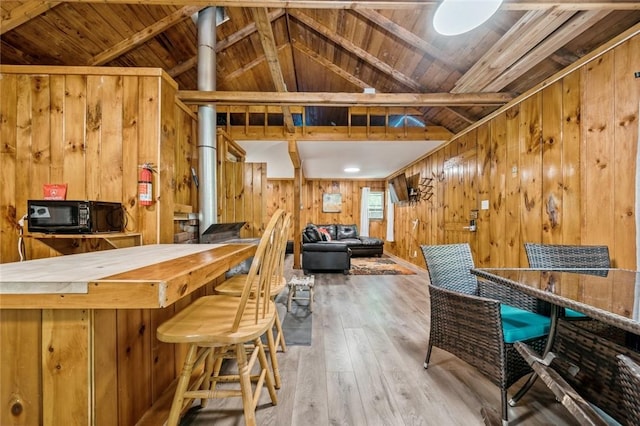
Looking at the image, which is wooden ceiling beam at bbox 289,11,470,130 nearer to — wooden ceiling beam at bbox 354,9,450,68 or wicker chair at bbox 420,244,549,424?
wooden ceiling beam at bbox 354,9,450,68

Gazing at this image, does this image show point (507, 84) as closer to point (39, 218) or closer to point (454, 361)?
point (454, 361)

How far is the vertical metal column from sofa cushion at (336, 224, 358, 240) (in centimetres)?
500

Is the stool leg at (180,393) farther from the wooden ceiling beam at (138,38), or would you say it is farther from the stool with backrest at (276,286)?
the wooden ceiling beam at (138,38)

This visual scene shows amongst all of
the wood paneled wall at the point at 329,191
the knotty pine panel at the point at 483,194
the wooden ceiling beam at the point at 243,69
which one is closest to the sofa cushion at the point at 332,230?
the wood paneled wall at the point at 329,191

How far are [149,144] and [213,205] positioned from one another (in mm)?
967

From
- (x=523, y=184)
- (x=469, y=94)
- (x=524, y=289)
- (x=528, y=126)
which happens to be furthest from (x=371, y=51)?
(x=524, y=289)

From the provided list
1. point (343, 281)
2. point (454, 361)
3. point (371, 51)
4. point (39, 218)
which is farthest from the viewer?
point (343, 281)

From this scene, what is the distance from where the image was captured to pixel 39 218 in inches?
61.2

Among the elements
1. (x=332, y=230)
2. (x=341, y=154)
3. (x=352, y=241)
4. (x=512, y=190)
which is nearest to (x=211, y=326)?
(x=512, y=190)

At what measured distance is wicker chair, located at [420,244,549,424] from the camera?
1.34m

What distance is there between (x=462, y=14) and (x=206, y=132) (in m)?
2.47

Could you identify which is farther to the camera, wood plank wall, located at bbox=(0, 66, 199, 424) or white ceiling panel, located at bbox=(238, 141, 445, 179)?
white ceiling panel, located at bbox=(238, 141, 445, 179)

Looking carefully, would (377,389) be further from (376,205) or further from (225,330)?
(376,205)

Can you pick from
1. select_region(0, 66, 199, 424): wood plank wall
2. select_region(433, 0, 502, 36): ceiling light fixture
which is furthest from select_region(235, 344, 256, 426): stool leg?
select_region(433, 0, 502, 36): ceiling light fixture
